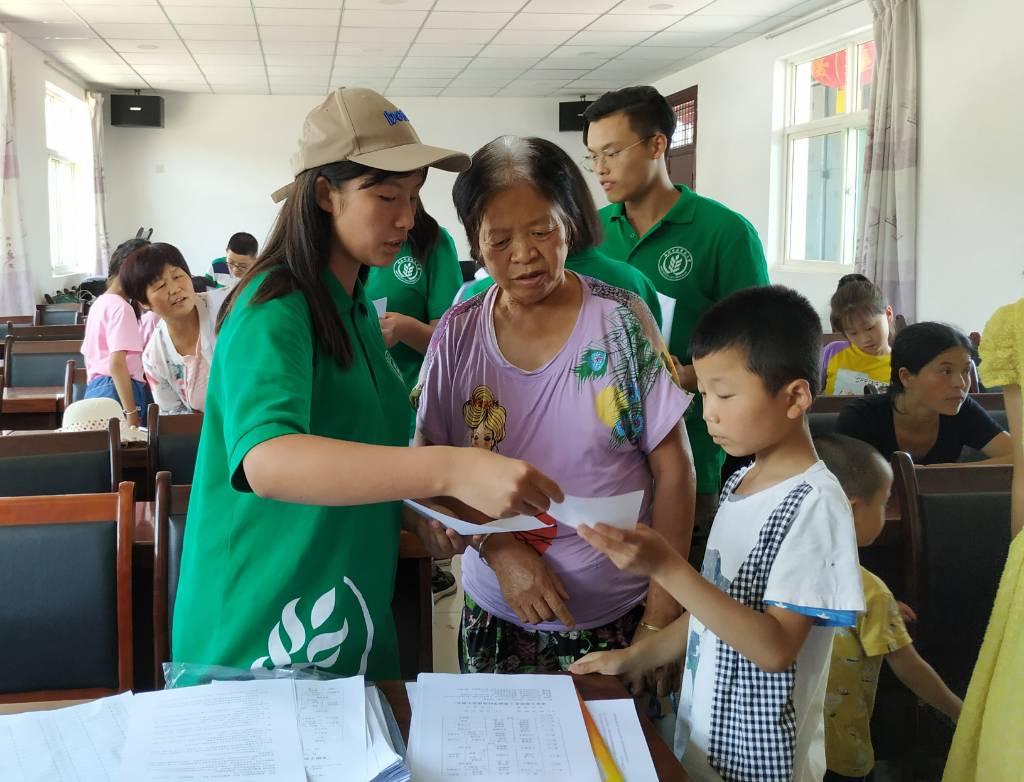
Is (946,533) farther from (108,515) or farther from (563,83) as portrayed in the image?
(563,83)

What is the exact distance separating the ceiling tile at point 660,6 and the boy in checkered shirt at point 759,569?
6.52 meters

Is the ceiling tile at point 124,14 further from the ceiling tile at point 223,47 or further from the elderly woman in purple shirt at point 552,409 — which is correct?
the elderly woman in purple shirt at point 552,409

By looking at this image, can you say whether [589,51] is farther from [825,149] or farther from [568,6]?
[825,149]

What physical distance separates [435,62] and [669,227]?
795 centimetres

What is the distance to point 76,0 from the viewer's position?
6.99 m

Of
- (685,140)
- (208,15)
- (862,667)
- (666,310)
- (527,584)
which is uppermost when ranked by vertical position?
(208,15)

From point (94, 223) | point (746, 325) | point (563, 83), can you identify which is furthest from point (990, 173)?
point (94, 223)

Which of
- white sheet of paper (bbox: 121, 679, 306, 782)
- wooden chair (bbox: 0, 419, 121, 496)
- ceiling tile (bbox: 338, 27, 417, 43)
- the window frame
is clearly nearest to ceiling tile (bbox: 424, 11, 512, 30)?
ceiling tile (bbox: 338, 27, 417, 43)

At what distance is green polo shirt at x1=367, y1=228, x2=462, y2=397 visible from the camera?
101 inches

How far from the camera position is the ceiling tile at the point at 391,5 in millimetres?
7051

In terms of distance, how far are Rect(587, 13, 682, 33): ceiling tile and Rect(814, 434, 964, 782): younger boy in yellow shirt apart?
659cm

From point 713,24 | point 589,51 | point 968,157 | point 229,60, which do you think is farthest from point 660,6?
point 229,60

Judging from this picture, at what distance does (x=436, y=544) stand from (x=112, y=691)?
2.50ft

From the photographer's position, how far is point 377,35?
27.0 ft
